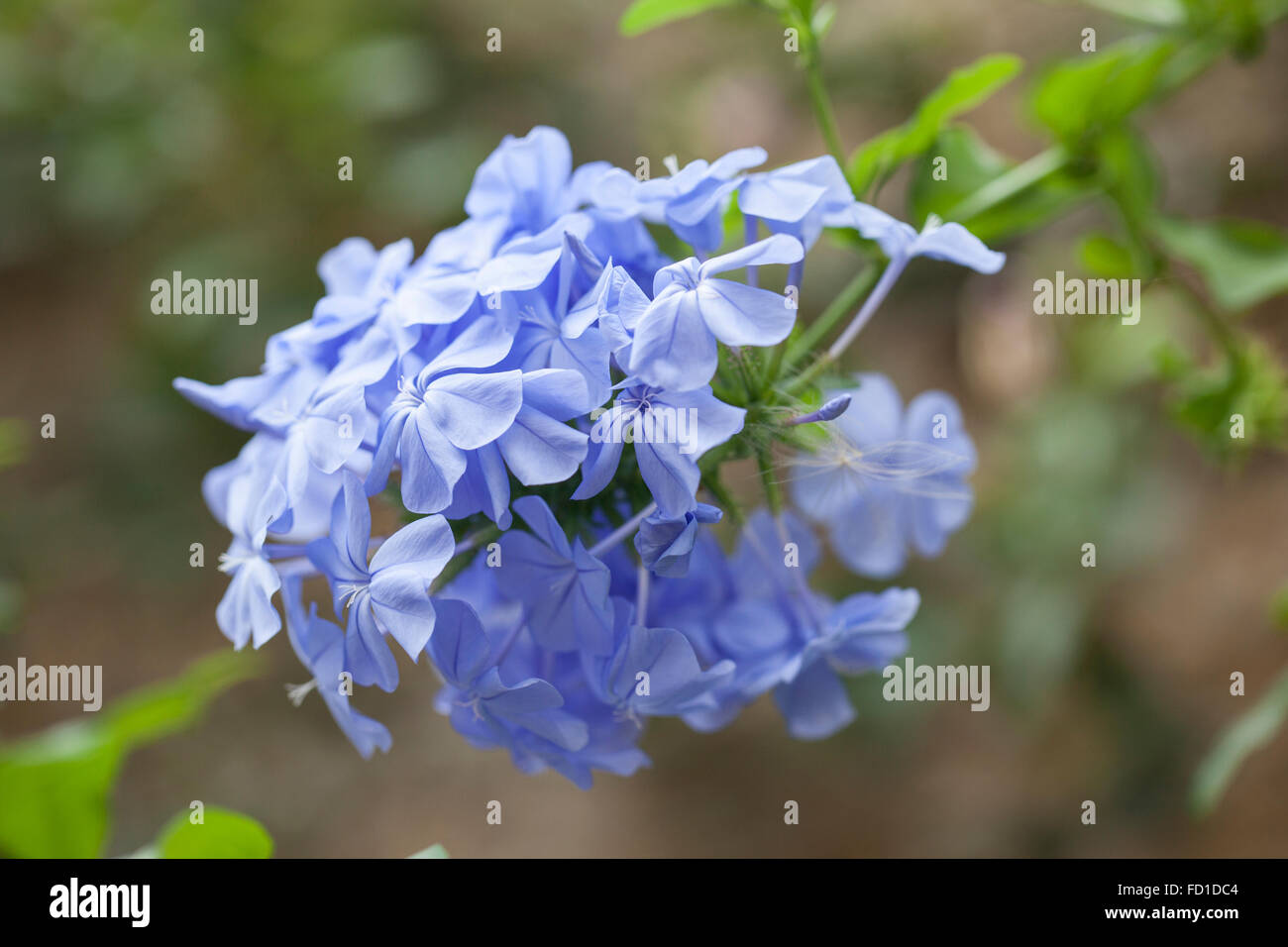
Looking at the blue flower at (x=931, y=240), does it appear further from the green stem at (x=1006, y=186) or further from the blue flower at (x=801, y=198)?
the green stem at (x=1006, y=186)

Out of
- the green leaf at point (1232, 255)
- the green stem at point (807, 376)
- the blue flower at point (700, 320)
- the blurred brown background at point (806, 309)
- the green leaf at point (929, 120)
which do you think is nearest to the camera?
the blue flower at point (700, 320)

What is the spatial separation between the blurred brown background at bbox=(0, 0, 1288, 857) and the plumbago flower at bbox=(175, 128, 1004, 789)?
2.87 feet

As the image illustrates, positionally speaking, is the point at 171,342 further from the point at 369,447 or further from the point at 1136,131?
the point at 1136,131

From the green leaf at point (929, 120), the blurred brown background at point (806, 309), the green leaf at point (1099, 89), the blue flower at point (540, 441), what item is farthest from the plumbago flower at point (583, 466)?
the blurred brown background at point (806, 309)

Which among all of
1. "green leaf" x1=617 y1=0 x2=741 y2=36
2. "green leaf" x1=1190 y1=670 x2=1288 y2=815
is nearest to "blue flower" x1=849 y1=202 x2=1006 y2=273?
"green leaf" x1=617 y1=0 x2=741 y2=36

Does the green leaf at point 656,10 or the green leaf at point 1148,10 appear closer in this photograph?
the green leaf at point 656,10

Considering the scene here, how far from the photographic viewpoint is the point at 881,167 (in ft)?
2.55

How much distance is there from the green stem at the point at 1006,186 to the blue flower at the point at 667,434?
389mm

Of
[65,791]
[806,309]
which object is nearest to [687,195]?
[65,791]

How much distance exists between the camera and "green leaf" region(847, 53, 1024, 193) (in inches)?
29.1

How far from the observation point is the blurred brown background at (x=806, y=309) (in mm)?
1584

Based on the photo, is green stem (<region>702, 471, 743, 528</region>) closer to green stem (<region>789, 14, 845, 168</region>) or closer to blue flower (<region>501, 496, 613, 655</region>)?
blue flower (<region>501, 496, 613, 655</region>)

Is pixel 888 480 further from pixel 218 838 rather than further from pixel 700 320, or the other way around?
pixel 218 838

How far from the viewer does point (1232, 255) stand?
0.90m
